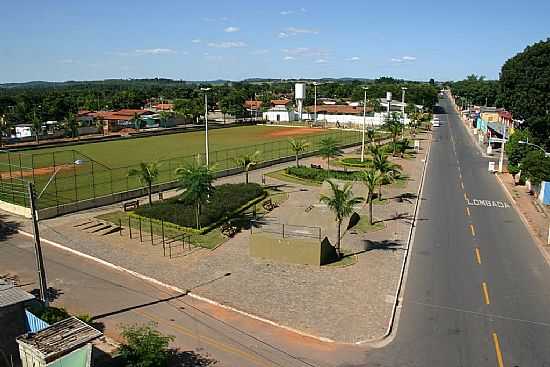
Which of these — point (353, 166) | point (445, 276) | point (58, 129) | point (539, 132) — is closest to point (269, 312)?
point (445, 276)

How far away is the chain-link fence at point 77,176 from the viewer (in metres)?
41.7

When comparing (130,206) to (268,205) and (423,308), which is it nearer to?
(268,205)

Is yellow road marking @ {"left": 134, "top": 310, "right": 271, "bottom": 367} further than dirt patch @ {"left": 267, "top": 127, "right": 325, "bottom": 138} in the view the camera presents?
No

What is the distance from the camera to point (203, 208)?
3725 cm

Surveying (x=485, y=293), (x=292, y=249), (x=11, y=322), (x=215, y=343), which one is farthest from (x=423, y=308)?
(x=11, y=322)

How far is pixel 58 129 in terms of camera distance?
90.9 meters

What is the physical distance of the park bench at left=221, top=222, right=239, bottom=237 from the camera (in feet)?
111

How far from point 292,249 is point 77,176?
105 ft

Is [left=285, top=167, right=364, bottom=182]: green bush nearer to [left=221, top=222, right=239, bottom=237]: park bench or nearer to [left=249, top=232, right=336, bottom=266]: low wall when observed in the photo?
[left=221, top=222, right=239, bottom=237]: park bench

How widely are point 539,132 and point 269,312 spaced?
60.0 meters

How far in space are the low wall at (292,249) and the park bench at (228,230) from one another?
414 cm

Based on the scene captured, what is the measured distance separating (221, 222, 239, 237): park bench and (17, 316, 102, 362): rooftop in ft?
56.9

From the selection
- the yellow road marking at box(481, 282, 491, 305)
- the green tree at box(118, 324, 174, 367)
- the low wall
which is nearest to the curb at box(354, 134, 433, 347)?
the yellow road marking at box(481, 282, 491, 305)

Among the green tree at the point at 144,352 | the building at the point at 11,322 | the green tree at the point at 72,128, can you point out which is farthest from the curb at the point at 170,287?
the green tree at the point at 72,128
